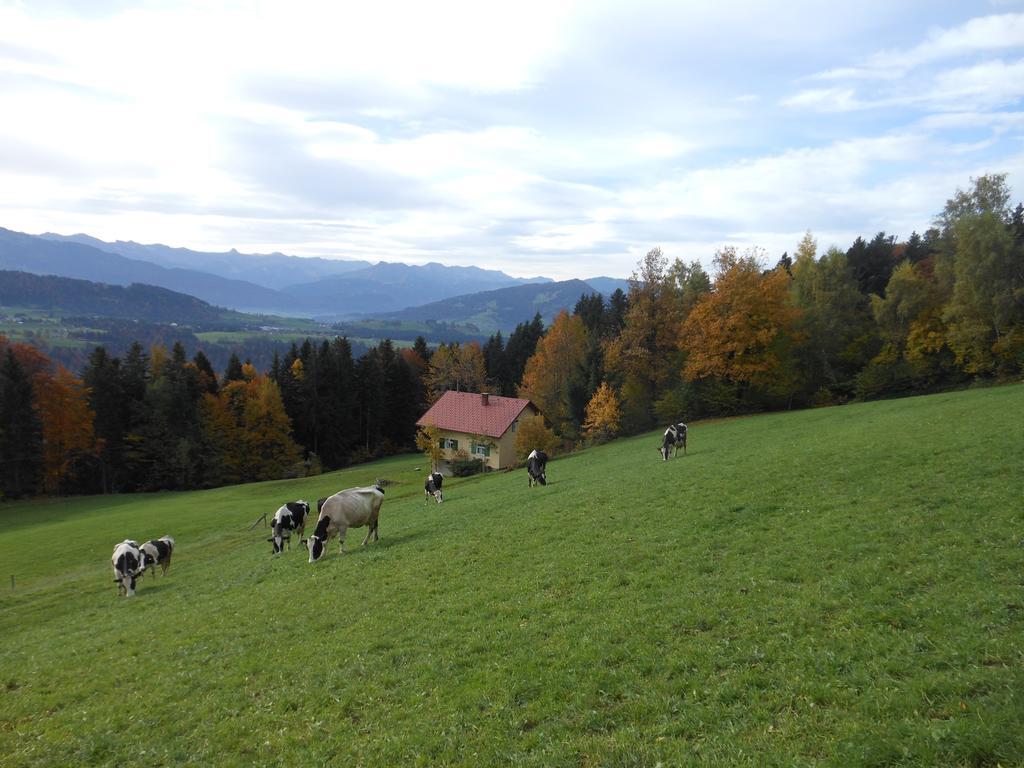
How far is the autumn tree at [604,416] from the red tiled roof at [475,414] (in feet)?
33.6

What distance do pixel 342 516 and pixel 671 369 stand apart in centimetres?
4773

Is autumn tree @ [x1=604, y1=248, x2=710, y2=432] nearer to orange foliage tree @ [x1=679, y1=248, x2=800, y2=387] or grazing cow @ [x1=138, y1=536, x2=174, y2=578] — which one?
orange foliage tree @ [x1=679, y1=248, x2=800, y2=387]

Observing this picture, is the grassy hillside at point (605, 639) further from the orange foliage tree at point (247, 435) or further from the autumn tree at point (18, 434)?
the orange foliage tree at point (247, 435)

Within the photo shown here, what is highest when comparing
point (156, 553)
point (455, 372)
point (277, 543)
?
point (455, 372)

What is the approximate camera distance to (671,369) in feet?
205

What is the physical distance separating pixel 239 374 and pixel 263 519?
55.0 meters

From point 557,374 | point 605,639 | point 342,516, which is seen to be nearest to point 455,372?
point 557,374

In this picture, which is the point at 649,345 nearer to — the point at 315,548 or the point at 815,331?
the point at 815,331

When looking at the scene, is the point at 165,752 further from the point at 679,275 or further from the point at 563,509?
the point at 679,275

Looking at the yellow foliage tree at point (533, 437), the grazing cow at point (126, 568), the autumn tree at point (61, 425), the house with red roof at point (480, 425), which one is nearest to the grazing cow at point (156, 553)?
the grazing cow at point (126, 568)

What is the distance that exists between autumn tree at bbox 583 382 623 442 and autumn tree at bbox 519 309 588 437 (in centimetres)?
1222

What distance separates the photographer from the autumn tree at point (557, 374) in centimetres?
7638

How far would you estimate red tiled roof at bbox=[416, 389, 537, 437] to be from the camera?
68000mm

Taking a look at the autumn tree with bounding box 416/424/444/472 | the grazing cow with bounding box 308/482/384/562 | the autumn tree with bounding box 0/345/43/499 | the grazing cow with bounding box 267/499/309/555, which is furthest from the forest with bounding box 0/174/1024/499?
the grazing cow with bounding box 308/482/384/562
